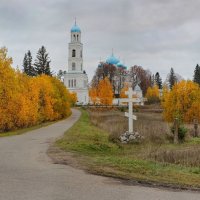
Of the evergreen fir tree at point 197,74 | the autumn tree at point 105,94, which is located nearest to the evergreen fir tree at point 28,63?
the autumn tree at point 105,94

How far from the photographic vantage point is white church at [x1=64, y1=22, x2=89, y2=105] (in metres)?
106

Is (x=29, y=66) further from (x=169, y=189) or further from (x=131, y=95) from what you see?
(x=169, y=189)

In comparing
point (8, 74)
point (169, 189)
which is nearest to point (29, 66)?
point (8, 74)

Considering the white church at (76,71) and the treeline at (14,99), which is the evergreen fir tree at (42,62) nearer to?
the white church at (76,71)

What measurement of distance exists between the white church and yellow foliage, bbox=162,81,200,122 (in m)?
59.9

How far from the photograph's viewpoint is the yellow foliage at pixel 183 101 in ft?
152

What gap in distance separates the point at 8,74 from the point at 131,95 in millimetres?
11852

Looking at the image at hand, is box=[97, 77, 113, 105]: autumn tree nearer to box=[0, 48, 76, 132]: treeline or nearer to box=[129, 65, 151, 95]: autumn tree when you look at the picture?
box=[129, 65, 151, 95]: autumn tree

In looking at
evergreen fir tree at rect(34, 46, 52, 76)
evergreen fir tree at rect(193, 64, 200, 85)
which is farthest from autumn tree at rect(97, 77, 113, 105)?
evergreen fir tree at rect(193, 64, 200, 85)

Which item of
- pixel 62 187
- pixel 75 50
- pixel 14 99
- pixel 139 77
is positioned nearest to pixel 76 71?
pixel 75 50

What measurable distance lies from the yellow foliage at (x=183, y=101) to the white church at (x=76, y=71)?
2359 inches

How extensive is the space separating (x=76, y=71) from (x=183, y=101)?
65.1m

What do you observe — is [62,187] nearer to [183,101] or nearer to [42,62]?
[183,101]

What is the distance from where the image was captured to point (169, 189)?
8.79 metres
